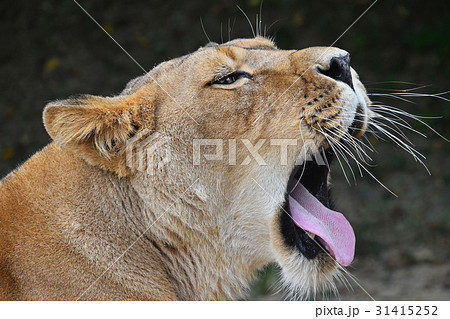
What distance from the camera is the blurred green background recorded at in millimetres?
7680

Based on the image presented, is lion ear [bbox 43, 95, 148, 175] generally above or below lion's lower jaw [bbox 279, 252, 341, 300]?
above

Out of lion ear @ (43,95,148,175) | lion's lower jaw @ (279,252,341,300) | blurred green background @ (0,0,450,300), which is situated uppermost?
lion ear @ (43,95,148,175)

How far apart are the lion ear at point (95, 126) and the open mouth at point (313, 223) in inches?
36.3

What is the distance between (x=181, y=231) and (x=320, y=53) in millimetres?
1213

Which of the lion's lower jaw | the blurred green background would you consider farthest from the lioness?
the blurred green background

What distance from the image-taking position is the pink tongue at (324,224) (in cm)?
345

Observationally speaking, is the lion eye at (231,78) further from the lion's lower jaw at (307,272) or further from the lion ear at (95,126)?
the lion's lower jaw at (307,272)

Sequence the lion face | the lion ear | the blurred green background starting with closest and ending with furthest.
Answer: the lion ear
the lion face
the blurred green background

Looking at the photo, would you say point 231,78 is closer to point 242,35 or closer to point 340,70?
point 340,70

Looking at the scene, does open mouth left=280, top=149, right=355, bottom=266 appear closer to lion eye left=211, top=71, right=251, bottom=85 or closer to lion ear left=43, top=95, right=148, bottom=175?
lion eye left=211, top=71, right=251, bottom=85

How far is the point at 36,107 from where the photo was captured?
8742mm

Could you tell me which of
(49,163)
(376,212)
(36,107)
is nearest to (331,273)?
(49,163)

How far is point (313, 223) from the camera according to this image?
11.5ft

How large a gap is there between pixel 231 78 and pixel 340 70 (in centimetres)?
59
